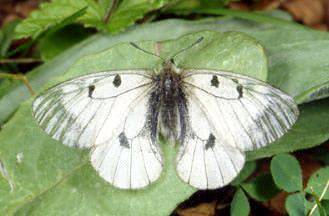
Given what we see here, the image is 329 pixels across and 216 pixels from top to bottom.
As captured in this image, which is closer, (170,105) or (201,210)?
(170,105)

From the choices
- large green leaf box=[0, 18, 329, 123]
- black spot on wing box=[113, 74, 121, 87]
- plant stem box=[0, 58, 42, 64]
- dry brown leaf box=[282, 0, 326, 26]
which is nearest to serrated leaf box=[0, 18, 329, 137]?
large green leaf box=[0, 18, 329, 123]

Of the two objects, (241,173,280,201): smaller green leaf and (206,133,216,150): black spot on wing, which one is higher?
(206,133,216,150): black spot on wing

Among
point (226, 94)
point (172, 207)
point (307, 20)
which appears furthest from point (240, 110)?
point (307, 20)

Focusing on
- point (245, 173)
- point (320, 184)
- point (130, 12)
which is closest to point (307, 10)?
point (130, 12)

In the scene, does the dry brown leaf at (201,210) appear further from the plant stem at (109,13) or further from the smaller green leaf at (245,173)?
the plant stem at (109,13)

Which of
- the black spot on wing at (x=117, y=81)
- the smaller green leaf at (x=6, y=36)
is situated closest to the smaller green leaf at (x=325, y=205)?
the black spot on wing at (x=117, y=81)

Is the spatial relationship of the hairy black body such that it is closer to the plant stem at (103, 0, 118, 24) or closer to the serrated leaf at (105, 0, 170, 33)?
the serrated leaf at (105, 0, 170, 33)

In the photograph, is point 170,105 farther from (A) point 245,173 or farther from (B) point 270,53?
(B) point 270,53
